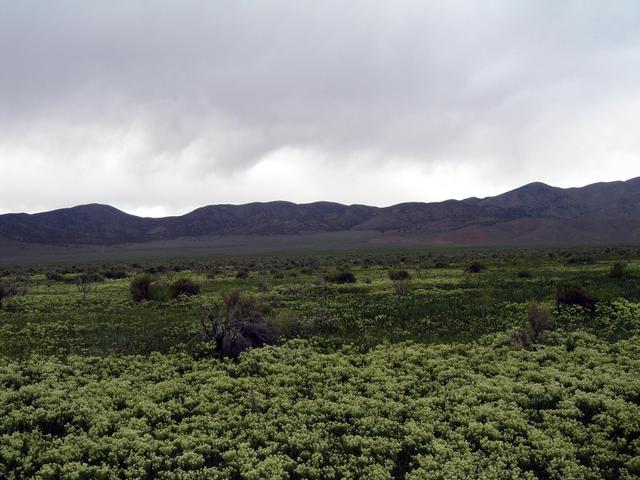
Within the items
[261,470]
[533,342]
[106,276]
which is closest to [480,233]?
[106,276]

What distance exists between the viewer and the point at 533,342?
52.2 ft

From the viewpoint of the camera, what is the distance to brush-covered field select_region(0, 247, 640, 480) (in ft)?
29.4

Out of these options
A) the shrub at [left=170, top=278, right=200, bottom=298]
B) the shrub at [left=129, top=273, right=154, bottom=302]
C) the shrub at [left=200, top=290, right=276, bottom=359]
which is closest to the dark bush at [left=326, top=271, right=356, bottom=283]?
the shrub at [left=170, top=278, right=200, bottom=298]

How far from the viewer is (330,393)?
11906mm

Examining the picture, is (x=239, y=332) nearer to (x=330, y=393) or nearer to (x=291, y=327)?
(x=291, y=327)

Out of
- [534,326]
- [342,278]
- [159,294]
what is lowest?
[534,326]

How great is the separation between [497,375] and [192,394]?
25.6ft

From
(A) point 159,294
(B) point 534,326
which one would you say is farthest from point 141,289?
(B) point 534,326

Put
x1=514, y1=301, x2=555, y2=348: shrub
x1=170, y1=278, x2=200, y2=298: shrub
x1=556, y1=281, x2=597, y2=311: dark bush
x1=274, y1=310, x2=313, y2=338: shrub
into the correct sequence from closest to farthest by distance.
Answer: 1. x1=514, y1=301, x2=555, y2=348: shrub
2. x1=274, y1=310, x2=313, y2=338: shrub
3. x1=556, y1=281, x2=597, y2=311: dark bush
4. x1=170, y1=278, x2=200, y2=298: shrub

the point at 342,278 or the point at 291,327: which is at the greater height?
the point at 342,278

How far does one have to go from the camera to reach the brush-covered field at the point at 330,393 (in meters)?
8.97

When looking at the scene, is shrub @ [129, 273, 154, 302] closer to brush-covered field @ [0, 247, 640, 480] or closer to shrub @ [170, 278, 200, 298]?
shrub @ [170, 278, 200, 298]

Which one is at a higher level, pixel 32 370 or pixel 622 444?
pixel 32 370

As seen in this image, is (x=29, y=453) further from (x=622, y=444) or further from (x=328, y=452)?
(x=622, y=444)
